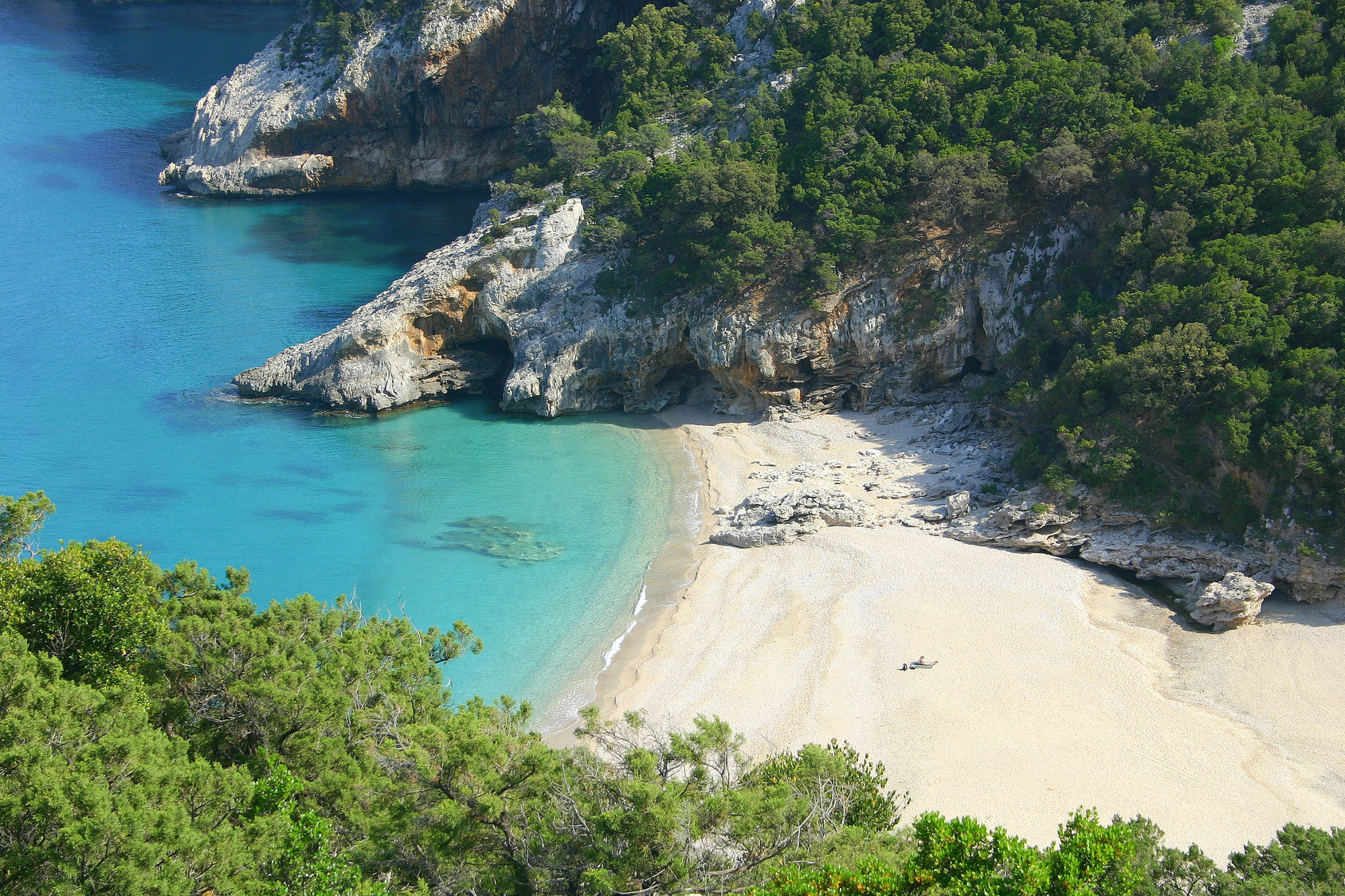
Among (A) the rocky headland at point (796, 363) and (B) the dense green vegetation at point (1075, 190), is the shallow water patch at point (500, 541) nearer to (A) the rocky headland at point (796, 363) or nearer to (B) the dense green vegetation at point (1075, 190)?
(A) the rocky headland at point (796, 363)

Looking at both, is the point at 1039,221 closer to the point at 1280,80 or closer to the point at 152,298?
the point at 1280,80

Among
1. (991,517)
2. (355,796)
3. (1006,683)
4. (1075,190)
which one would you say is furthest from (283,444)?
(1075,190)

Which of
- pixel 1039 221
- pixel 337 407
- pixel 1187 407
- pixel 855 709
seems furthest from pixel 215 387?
pixel 1187 407

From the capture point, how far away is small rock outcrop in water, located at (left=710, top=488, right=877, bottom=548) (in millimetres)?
31281

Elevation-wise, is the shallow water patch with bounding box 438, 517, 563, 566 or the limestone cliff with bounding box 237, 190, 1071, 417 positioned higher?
the limestone cliff with bounding box 237, 190, 1071, 417

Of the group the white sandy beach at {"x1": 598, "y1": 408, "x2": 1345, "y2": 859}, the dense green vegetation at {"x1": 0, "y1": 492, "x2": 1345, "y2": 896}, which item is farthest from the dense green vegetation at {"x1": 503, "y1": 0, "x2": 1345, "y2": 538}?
the dense green vegetation at {"x1": 0, "y1": 492, "x2": 1345, "y2": 896}

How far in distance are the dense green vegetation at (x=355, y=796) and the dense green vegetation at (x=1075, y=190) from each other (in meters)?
14.5

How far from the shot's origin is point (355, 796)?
49.5ft

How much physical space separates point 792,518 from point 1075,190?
1646 cm

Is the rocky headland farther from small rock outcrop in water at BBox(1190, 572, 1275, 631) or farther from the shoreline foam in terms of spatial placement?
the shoreline foam

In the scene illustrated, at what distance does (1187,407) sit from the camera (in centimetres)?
2812

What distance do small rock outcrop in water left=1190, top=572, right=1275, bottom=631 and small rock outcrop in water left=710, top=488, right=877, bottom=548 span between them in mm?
9649

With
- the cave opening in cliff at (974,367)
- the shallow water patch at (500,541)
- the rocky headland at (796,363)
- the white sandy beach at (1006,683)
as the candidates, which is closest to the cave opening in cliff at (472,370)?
the rocky headland at (796,363)

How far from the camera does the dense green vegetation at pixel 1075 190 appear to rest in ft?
90.2
